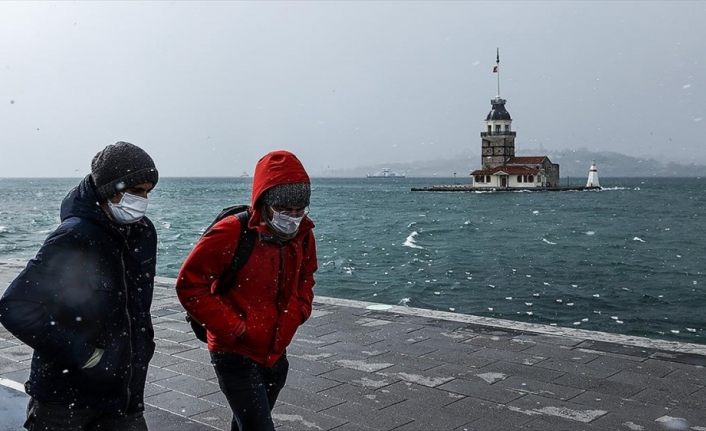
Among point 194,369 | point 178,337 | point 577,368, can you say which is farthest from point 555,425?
point 178,337

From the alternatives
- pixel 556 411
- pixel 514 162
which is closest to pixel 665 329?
pixel 556 411

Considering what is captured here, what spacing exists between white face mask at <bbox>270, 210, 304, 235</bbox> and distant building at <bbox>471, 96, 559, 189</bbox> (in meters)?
102

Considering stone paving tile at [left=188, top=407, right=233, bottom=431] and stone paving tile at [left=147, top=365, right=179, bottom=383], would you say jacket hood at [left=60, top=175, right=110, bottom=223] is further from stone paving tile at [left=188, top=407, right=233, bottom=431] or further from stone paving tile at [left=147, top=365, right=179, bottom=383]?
stone paving tile at [left=147, top=365, right=179, bottom=383]

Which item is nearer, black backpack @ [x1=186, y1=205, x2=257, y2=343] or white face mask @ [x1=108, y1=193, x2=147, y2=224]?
white face mask @ [x1=108, y1=193, x2=147, y2=224]

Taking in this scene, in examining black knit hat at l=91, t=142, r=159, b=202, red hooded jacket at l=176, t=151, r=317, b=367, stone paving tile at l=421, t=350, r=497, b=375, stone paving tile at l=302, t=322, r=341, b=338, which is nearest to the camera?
black knit hat at l=91, t=142, r=159, b=202

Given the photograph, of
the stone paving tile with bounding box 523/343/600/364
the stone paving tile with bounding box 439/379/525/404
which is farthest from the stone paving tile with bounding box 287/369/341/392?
the stone paving tile with bounding box 523/343/600/364

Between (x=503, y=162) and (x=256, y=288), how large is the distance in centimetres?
10502

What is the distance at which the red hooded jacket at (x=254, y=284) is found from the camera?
9.46ft

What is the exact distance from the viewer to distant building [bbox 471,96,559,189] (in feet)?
337

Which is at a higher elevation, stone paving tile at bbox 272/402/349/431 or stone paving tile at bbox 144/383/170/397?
stone paving tile at bbox 144/383/170/397

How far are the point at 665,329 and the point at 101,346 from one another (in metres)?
14.7

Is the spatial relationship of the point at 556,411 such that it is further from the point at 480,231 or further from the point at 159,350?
the point at 480,231

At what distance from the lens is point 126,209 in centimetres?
263

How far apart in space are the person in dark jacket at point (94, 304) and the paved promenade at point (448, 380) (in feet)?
6.34
